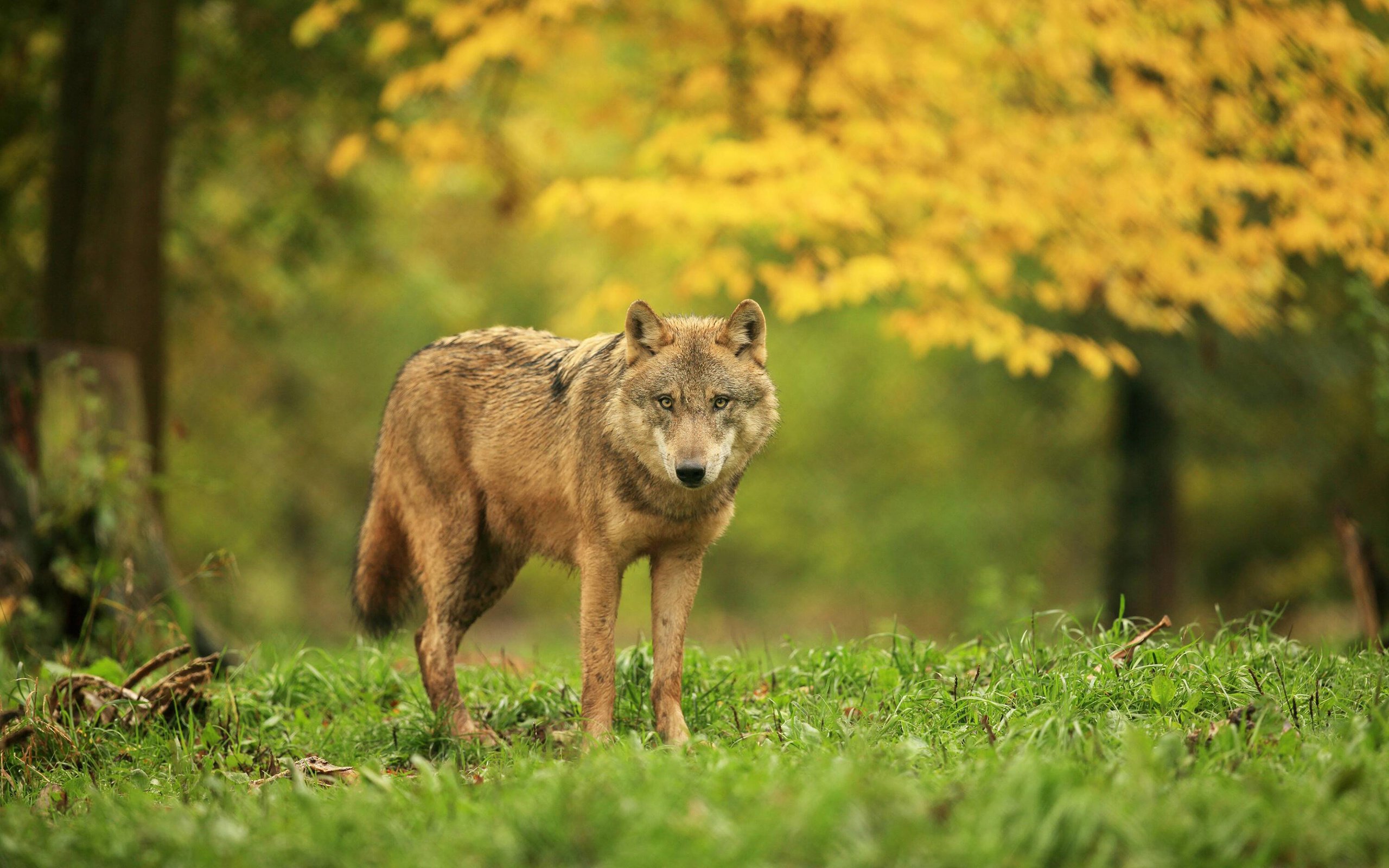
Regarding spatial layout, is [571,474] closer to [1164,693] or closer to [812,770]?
[812,770]

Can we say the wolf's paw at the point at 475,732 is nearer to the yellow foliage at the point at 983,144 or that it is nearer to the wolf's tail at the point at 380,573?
the wolf's tail at the point at 380,573

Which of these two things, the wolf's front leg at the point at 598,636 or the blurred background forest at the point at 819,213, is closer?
the wolf's front leg at the point at 598,636

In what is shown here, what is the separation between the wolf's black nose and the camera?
177 inches

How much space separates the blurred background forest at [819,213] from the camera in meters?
8.09

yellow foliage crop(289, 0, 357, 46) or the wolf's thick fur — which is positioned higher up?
yellow foliage crop(289, 0, 357, 46)

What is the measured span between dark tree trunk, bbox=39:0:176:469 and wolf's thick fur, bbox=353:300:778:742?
10.7ft

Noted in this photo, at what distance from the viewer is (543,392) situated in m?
5.46

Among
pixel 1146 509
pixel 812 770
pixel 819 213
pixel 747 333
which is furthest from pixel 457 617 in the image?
pixel 1146 509

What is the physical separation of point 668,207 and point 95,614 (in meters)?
4.40

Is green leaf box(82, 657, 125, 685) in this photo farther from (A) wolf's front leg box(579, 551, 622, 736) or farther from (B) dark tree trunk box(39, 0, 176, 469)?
(B) dark tree trunk box(39, 0, 176, 469)

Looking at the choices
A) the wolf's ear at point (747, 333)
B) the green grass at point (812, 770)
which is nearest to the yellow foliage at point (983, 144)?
the wolf's ear at point (747, 333)

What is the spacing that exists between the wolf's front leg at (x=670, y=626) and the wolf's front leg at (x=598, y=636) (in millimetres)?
189

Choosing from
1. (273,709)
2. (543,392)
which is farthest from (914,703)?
(273,709)

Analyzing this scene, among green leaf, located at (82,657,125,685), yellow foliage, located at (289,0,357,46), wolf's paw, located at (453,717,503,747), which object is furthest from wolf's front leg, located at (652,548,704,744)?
yellow foliage, located at (289,0,357,46)
